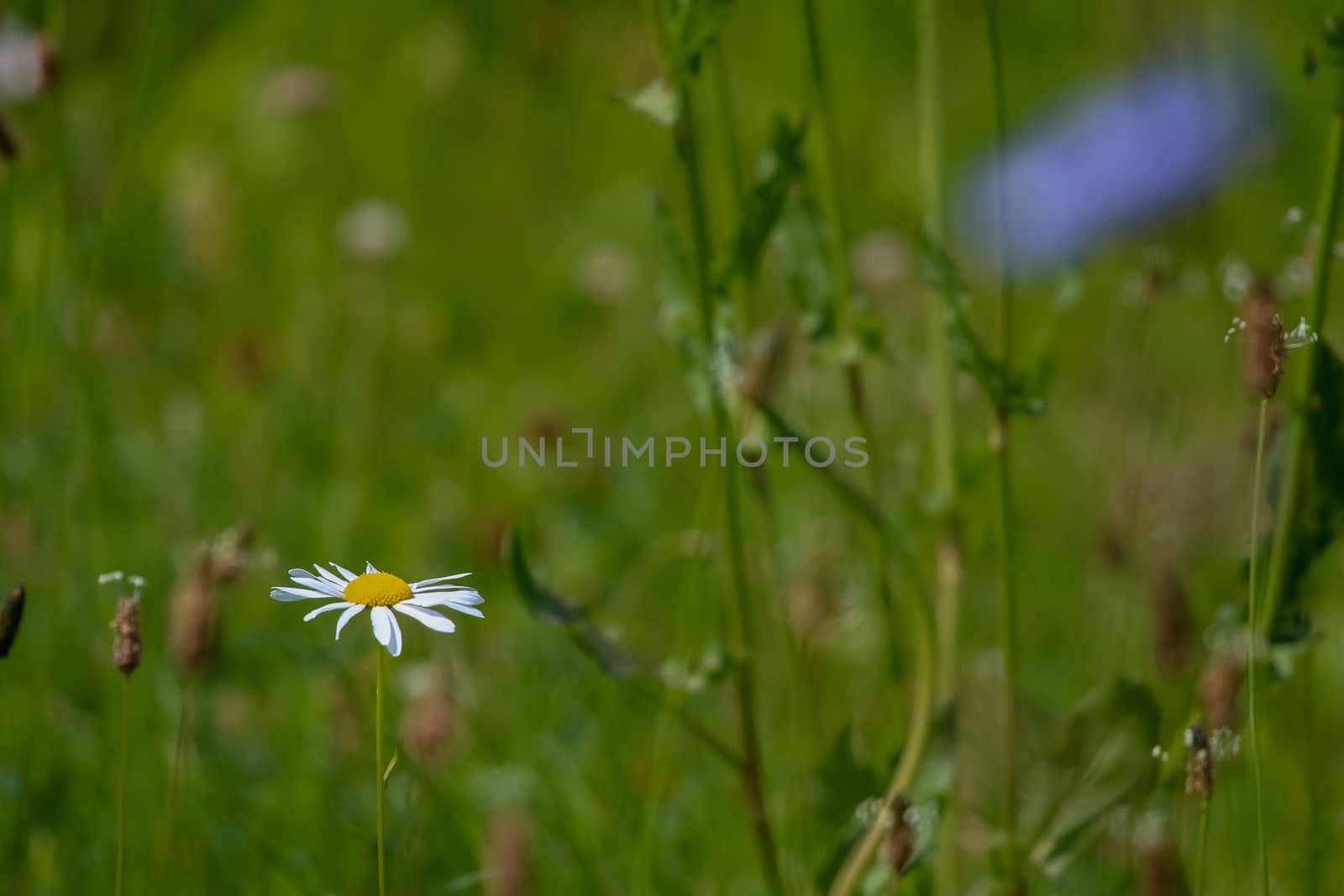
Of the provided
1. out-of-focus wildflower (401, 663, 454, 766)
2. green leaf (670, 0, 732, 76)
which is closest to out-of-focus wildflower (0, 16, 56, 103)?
out-of-focus wildflower (401, 663, 454, 766)

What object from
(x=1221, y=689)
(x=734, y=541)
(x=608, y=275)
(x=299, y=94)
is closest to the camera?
(x=1221, y=689)

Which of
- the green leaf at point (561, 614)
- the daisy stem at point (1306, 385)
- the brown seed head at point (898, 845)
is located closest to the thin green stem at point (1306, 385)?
the daisy stem at point (1306, 385)

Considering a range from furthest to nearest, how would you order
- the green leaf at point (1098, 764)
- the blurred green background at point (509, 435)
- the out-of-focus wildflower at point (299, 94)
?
the out-of-focus wildflower at point (299, 94) → the blurred green background at point (509, 435) → the green leaf at point (1098, 764)

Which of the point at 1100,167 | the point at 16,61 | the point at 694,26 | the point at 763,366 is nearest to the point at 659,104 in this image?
the point at 694,26

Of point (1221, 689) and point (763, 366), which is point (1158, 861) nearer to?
point (1221, 689)

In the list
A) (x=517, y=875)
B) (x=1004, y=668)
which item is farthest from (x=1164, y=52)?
(x=517, y=875)

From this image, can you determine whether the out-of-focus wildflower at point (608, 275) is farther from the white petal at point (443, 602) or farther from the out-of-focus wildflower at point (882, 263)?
the white petal at point (443, 602)
